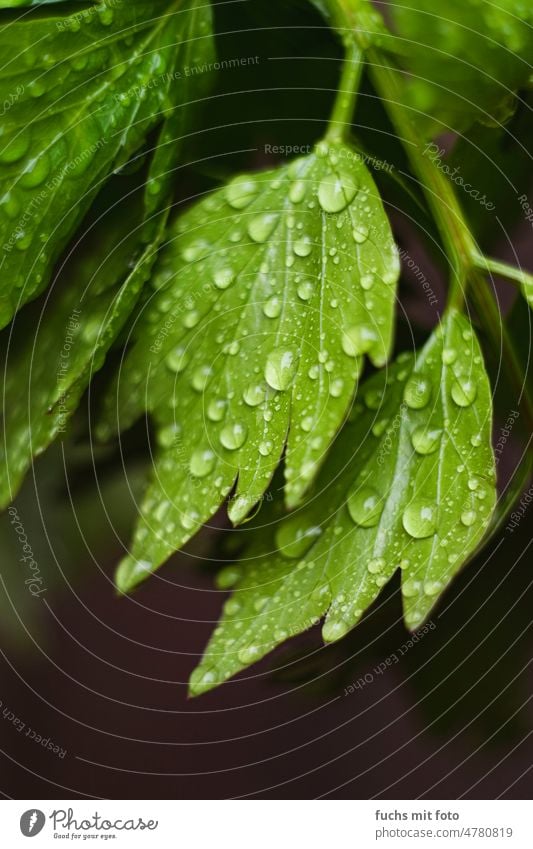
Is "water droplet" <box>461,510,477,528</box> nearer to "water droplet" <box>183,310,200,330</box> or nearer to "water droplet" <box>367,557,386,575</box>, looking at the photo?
"water droplet" <box>367,557,386,575</box>

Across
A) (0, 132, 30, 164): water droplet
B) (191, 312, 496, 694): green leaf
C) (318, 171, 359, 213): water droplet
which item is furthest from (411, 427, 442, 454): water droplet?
(0, 132, 30, 164): water droplet

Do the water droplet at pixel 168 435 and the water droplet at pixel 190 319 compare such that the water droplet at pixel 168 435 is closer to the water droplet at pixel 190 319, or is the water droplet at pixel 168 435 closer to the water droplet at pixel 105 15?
the water droplet at pixel 190 319

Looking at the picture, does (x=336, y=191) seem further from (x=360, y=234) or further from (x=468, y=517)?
(x=468, y=517)

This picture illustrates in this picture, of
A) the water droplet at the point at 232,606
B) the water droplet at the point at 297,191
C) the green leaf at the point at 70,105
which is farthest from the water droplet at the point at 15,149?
the water droplet at the point at 232,606
